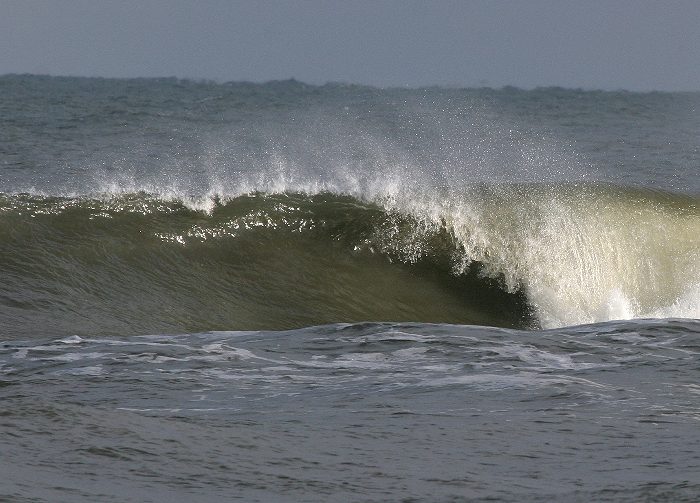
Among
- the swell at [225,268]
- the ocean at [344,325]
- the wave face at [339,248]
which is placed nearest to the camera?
the ocean at [344,325]

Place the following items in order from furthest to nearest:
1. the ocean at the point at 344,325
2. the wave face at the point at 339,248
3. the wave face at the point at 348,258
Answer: the wave face at the point at 348,258 → the wave face at the point at 339,248 → the ocean at the point at 344,325

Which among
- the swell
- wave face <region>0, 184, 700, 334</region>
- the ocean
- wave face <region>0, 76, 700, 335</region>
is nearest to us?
the ocean

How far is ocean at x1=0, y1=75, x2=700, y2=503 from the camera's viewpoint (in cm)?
463

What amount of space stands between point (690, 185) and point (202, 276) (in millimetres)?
9784

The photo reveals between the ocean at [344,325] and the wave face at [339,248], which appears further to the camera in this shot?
the wave face at [339,248]

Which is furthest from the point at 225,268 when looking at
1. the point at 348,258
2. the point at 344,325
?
the point at 344,325

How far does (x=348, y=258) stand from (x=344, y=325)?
356 cm

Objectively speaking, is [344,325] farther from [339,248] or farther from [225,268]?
[339,248]

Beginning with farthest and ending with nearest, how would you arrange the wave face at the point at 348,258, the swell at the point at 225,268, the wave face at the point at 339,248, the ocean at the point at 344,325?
the wave face at the point at 348,258 → the wave face at the point at 339,248 → the swell at the point at 225,268 → the ocean at the point at 344,325

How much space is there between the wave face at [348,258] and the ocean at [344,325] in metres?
0.03

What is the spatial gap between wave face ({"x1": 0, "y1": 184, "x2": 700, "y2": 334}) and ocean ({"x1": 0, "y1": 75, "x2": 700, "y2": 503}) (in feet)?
0.10

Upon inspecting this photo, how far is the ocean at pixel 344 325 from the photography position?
15.2 ft

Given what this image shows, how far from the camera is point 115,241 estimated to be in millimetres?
11078

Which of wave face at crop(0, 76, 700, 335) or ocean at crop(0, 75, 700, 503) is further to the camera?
wave face at crop(0, 76, 700, 335)
